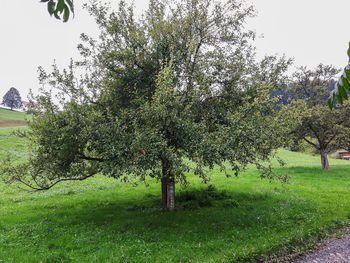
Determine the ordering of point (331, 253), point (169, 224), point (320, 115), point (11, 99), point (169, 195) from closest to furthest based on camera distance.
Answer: point (331, 253)
point (169, 224)
point (169, 195)
point (320, 115)
point (11, 99)

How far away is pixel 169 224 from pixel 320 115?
23.7m

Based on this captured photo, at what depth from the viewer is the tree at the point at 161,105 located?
9.40 metres

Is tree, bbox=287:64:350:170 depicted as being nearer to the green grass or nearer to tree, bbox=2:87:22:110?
the green grass

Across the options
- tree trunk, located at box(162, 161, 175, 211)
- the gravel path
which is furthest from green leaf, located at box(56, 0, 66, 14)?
tree trunk, located at box(162, 161, 175, 211)

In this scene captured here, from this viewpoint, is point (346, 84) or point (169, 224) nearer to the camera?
point (346, 84)

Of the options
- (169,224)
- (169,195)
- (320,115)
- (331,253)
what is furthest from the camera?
(320,115)

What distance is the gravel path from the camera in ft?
23.3

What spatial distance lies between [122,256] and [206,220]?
16.1 feet

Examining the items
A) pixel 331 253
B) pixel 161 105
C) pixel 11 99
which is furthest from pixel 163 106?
pixel 11 99

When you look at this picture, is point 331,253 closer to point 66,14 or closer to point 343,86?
point 343,86

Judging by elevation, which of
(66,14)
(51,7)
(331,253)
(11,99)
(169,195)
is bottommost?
(331,253)

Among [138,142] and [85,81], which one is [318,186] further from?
[85,81]

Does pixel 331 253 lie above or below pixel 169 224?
above

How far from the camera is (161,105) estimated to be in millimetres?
9156
